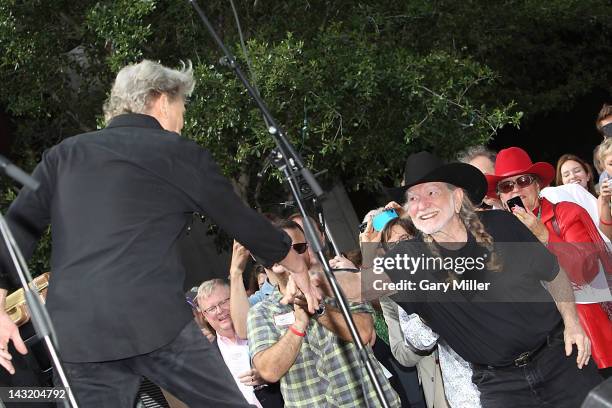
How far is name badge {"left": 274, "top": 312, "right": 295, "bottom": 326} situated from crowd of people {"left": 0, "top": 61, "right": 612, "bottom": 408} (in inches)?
0.4

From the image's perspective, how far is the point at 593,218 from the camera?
641cm

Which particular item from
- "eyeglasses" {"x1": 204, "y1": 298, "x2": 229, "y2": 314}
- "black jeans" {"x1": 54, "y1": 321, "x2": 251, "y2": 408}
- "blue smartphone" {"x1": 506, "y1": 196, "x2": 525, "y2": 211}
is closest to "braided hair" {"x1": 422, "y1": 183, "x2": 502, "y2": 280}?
"blue smartphone" {"x1": 506, "y1": 196, "x2": 525, "y2": 211}

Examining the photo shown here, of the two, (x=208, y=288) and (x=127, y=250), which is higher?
(x=208, y=288)

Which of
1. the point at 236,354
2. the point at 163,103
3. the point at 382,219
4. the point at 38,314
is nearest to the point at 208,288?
the point at 236,354

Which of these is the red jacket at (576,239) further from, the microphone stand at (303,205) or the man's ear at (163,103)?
the man's ear at (163,103)

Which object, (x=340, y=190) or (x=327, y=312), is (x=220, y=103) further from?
(x=340, y=190)

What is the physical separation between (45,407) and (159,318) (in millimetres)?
1291

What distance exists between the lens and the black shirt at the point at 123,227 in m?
3.69

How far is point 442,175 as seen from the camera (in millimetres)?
4945

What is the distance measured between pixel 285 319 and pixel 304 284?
92 cm

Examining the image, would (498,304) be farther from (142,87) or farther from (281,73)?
(281,73)

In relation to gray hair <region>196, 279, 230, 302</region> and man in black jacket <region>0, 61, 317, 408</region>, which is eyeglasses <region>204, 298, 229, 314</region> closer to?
gray hair <region>196, 279, 230, 302</region>

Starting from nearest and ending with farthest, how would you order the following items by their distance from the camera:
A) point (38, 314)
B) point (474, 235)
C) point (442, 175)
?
point (38, 314), point (474, 235), point (442, 175)

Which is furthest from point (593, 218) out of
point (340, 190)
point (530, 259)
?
point (340, 190)
